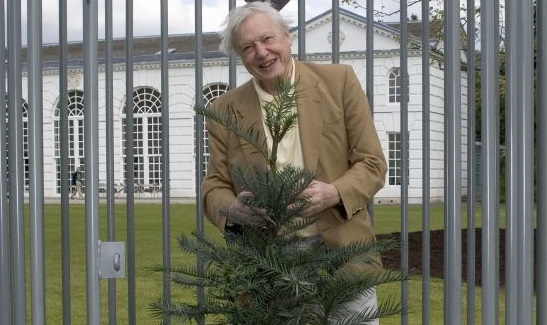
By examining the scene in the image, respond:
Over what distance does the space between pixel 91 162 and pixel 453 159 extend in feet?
3.12

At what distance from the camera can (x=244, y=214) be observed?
5.74ft

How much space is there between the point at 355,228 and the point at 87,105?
2.72ft

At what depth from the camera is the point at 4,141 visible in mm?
2287

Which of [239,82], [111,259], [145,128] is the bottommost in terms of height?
[111,259]

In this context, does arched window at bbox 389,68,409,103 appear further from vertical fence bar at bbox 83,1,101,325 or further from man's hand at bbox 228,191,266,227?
vertical fence bar at bbox 83,1,101,325

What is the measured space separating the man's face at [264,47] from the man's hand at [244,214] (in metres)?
0.45

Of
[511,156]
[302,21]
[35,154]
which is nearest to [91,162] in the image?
[35,154]

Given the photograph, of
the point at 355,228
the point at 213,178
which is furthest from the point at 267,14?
the point at 355,228

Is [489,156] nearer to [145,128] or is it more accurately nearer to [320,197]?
[320,197]

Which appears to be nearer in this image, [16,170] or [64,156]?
[16,170]

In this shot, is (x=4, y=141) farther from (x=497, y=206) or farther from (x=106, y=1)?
(x=497, y=206)

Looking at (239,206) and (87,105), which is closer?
(239,206)

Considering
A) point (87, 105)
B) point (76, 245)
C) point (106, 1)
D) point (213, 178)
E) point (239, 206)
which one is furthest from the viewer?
point (76, 245)

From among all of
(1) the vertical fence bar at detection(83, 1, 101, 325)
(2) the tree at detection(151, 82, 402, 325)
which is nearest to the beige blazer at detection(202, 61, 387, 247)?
(1) the vertical fence bar at detection(83, 1, 101, 325)
